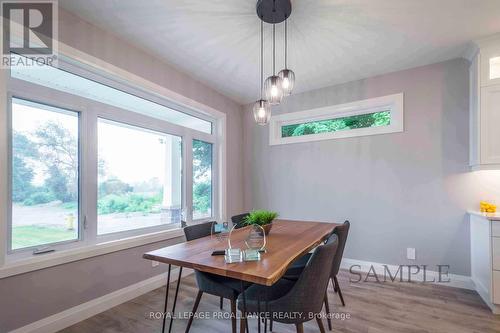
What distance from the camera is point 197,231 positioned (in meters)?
2.28

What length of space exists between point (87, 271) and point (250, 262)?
5.81 feet

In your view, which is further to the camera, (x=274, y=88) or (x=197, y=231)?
(x=197, y=231)

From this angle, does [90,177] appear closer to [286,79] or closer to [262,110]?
[262,110]

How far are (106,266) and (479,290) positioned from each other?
12.8 feet

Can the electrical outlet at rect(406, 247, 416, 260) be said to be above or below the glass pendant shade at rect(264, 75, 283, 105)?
below

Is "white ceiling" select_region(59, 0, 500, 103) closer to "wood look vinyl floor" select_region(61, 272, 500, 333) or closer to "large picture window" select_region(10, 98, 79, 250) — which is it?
"large picture window" select_region(10, 98, 79, 250)

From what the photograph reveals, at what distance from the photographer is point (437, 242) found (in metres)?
3.00

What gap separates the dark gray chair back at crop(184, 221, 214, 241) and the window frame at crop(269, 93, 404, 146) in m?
2.23

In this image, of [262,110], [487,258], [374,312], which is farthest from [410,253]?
[262,110]

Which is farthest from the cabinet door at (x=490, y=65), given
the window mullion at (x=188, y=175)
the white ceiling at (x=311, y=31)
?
the window mullion at (x=188, y=175)

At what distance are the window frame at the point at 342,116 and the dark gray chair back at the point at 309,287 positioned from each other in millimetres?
2459

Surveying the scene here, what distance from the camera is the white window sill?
1836 millimetres

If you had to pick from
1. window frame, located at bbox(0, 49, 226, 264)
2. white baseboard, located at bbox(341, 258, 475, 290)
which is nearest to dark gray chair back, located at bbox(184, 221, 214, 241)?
window frame, located at bbox(0, 49, 226, 264)

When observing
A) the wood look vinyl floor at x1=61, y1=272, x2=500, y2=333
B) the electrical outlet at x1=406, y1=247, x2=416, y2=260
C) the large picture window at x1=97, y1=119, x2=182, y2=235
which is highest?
the large picture window at x1=97, y1=119, x2=182, y2=235
